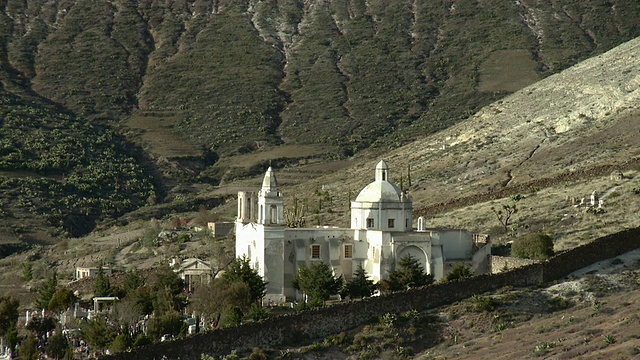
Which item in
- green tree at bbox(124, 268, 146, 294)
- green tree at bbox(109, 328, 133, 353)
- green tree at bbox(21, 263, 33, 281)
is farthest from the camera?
green tree at bbox(21, 263, 33, 281)

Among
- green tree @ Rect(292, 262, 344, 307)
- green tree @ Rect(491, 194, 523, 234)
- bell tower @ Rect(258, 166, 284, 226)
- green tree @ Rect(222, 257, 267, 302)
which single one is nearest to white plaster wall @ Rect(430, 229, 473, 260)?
green tree @ Rect(292, 262, 344, 307)

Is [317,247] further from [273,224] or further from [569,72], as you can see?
[569,72]

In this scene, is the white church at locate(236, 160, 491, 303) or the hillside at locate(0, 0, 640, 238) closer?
the white church at locate(236, 160, 491, 303)

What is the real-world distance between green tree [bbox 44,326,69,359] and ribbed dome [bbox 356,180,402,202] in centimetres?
1832

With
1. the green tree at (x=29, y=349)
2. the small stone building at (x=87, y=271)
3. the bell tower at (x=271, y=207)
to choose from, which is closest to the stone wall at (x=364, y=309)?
the green tree at (x=29, y=349)

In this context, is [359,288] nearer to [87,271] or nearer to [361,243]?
[361,243]

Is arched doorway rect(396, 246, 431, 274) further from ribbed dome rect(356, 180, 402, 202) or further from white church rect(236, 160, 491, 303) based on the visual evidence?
ribbed dome rect(356, 180, 402, 202)

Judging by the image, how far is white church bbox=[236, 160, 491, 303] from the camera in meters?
62.5

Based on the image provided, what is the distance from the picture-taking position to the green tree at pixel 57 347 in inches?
2063

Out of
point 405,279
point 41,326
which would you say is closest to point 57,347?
point 41,326

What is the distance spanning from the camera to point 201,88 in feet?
559

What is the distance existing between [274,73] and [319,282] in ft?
392

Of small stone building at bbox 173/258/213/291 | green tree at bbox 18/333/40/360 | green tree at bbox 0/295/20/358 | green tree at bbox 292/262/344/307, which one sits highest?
small stone building at bbox 173/258/213/291

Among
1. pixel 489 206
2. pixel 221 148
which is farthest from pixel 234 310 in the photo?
pixel 221 148
